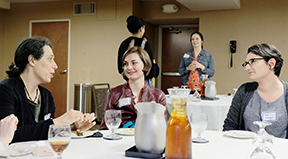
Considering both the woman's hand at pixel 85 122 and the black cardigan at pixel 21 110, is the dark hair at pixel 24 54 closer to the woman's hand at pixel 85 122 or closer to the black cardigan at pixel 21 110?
the black cardigan at pixel 21 110

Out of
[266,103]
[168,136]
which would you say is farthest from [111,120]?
[266,103]

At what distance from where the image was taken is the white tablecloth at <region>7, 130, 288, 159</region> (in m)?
1.18

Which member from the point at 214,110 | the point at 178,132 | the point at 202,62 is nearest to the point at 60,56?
the point at 202,62

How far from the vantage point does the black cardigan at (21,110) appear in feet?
5.02

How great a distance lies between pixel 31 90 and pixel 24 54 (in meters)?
0.23

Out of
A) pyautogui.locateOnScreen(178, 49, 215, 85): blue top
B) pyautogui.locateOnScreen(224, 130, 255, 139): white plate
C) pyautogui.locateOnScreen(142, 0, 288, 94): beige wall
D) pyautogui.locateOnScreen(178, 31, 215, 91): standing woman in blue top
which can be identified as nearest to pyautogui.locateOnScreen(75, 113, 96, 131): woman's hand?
pyautogui.locateOnScreen(224, 130, 255, 139): white plate

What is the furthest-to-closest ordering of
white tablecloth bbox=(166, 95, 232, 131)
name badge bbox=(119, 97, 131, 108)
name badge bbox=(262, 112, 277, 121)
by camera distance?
white tablecloth bbox=(166, 95, 232, 131)
name badge bbox=(119, 97, 131, 108)
name badge bbox=(262, 112, 277, 121)

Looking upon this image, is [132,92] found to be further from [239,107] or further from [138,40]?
[138,40]

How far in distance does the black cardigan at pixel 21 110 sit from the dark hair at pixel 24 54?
0.23 ft

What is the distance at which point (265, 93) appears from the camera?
194 centimetres

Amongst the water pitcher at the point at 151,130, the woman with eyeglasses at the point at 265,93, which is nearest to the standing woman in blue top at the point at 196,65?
the woman with eyeglasses at the point at 265,93

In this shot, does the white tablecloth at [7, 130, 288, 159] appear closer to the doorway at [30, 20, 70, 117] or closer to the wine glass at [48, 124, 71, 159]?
the wine glass at [48, 124, 71, 159]

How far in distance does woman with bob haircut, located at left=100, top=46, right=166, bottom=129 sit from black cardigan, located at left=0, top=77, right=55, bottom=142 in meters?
0.50

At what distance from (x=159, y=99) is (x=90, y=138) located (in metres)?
0.85
